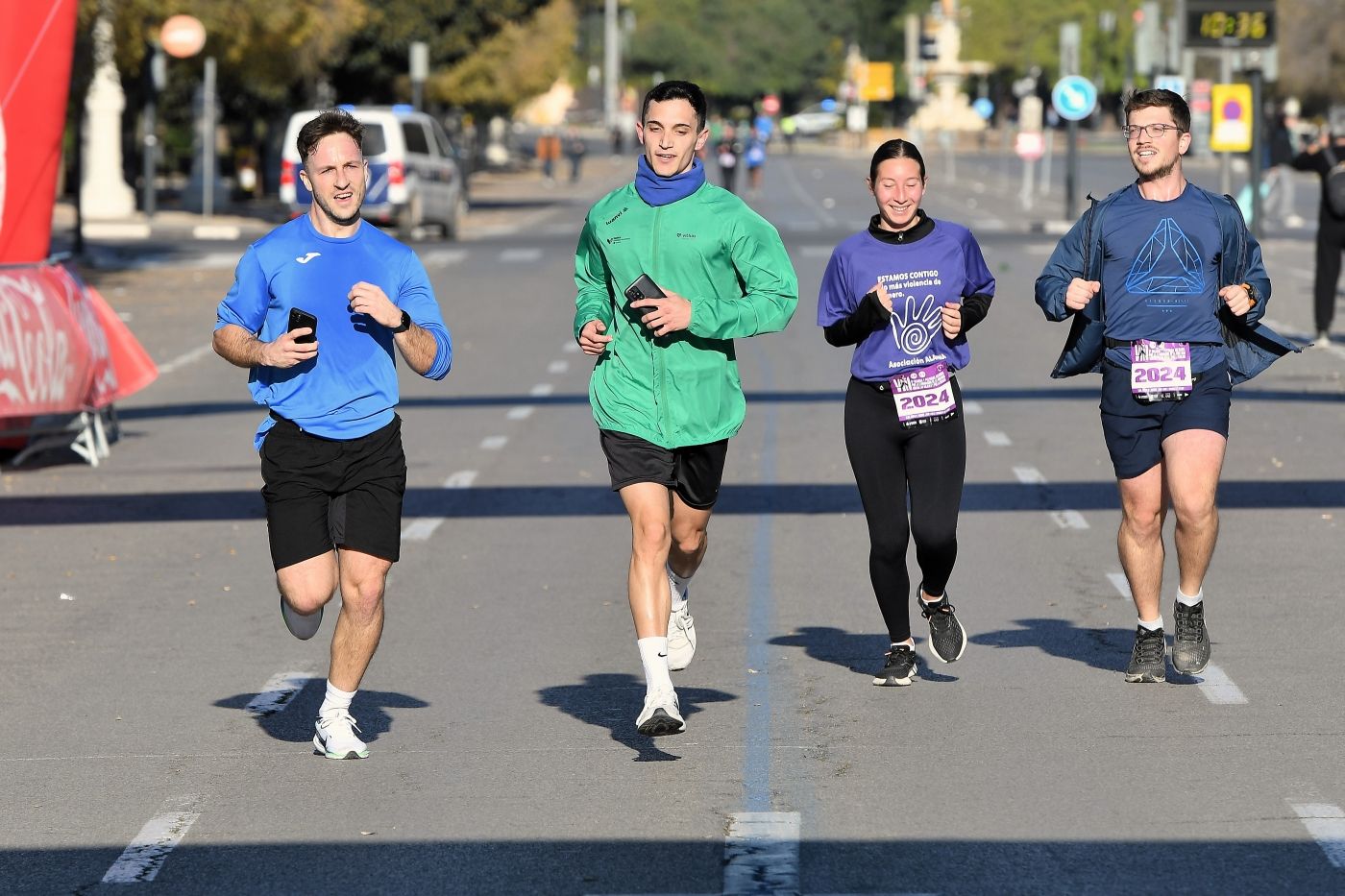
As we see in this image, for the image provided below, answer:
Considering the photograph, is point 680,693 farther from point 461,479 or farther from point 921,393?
point 461,479

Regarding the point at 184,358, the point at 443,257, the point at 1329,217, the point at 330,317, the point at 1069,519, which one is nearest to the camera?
the point at 330,317

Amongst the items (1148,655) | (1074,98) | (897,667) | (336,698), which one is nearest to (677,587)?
(897,667)

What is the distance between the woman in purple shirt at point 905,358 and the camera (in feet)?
25.5

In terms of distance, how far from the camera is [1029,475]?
13.8 m

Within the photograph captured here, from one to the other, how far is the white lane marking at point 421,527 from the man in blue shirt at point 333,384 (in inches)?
189

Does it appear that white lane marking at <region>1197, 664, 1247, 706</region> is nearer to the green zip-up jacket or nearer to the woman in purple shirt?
the woman in purple shirt

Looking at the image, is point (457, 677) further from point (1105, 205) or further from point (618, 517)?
point (618, 517)

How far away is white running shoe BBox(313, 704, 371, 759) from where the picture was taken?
7.07 m

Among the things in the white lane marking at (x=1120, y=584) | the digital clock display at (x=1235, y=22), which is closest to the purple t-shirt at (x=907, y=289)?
the white lane marking at (x=1120, y=584)

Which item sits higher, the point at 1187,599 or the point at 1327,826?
the point at 1187,599

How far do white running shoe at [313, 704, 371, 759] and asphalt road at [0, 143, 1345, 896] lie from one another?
73 mm

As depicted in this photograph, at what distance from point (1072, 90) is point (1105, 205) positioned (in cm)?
3180

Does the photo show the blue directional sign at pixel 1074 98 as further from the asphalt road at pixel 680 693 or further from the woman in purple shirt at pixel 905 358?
the woman in purple shirt at pixel 905 358

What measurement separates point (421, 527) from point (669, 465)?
16.5 feet
